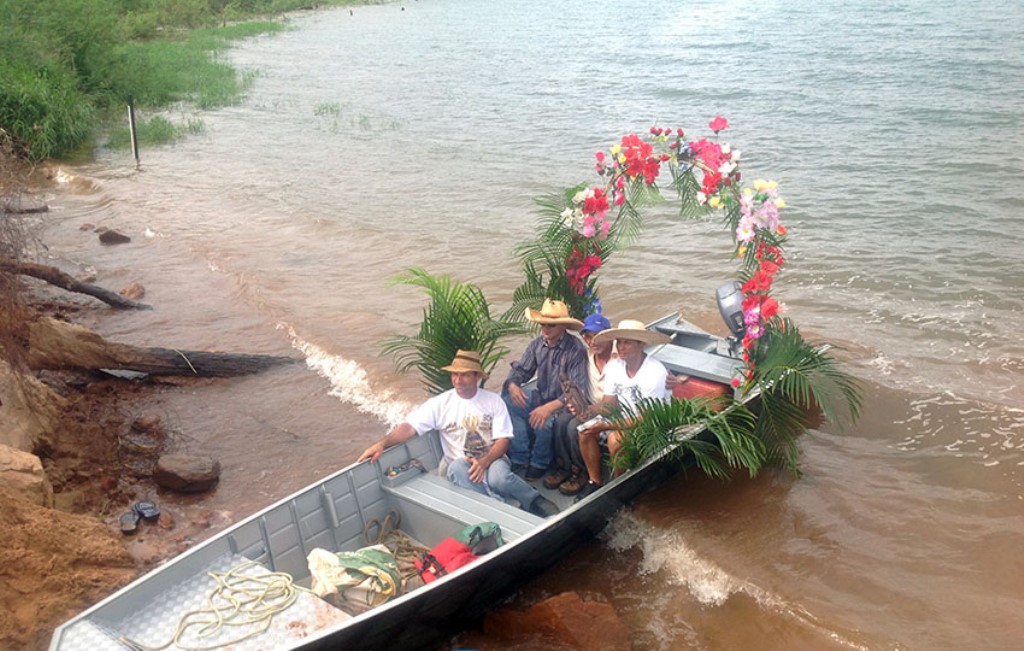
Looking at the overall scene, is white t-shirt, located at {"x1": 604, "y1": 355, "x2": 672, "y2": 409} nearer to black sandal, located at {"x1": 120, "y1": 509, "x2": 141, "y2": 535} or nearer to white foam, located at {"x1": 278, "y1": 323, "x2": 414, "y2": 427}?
white foam, located at {"x1": 278, "y1": 323, "x2": 414, "y2": 427}

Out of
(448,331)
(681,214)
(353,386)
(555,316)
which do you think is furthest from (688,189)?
(353,386)

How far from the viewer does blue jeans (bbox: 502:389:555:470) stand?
7379 millimetres

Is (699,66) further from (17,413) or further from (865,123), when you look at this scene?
(17,413)

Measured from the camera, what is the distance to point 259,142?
23703 millimetres

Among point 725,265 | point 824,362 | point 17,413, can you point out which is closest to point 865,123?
point 725,265

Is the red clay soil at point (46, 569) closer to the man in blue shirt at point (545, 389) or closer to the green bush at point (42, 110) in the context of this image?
the man in blue shirt at point (545, 389)

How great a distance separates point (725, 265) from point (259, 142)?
47.5ft

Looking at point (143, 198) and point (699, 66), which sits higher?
point (699, 66)

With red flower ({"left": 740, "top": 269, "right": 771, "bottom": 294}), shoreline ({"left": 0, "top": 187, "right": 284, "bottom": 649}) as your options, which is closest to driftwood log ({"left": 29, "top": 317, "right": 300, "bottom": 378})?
shoreline ({"left": 0, "top": 187, "right": 284, "bottom": 649})

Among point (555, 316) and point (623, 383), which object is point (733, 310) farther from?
point (555, 316)

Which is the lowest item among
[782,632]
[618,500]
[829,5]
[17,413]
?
[782,632]

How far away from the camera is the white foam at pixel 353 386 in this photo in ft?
32.1

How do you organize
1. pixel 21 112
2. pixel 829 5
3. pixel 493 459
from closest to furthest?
pixel 493 459 → pixel 21 112 → pixel 829 5

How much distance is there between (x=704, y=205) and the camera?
7.98 metres
